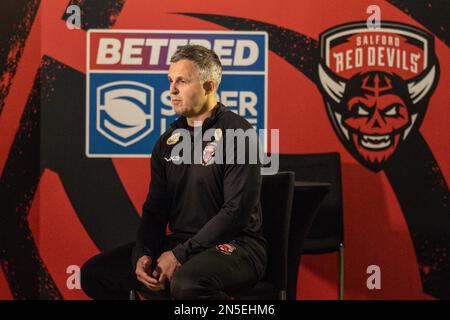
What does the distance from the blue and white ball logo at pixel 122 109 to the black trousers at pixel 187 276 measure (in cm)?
159

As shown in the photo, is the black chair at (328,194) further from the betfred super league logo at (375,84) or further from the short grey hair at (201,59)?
Answer: the short grey hair at (201,59)

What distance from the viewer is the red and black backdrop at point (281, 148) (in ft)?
14.3

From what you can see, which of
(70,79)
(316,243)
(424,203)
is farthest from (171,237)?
(424,203)

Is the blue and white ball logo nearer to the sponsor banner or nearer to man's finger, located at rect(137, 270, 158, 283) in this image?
the sponsor banner

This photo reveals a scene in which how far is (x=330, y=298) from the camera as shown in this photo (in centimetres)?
444

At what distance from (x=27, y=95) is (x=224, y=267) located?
2407 mm

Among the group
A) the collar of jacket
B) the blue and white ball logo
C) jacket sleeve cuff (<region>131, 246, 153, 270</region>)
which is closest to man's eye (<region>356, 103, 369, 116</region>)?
the blue and white ball logo

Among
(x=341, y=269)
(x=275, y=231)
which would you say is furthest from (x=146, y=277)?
(x=341, y=269)

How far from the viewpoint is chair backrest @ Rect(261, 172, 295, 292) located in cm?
284

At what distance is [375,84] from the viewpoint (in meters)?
4.43

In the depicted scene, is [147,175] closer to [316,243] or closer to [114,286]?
[316,243]

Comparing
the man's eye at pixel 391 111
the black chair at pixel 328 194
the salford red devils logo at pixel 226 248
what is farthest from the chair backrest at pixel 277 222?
the man's eye at pixel 391 111

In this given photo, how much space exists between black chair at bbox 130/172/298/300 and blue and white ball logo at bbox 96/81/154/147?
1.63 meters
